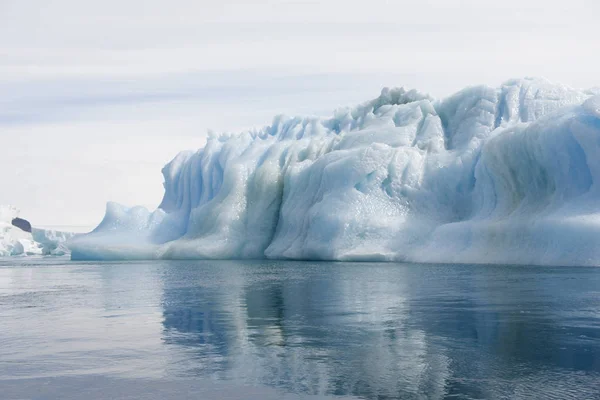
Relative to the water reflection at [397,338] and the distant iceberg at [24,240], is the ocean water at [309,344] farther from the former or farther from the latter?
the distant iceberg at [24,240]

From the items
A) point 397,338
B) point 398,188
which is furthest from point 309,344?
point 398,188

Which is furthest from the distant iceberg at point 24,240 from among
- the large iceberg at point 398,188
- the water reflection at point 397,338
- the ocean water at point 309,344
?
the water reflection at point 397,338

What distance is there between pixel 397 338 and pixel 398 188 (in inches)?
994

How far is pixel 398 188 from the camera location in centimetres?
3366

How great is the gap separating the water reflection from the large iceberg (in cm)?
1145

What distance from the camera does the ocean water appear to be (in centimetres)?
626

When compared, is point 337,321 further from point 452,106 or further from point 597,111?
point 452,106

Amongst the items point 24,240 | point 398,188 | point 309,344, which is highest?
point 398,188

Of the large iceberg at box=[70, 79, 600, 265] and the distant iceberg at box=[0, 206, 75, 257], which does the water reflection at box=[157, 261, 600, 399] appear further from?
the distant iceberg at box=[0, 206, 75, 257]

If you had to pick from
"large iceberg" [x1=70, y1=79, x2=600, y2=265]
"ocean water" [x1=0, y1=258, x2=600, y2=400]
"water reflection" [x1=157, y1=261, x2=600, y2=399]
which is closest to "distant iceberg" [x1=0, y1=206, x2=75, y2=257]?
"large iceberg" [x1=70, y1=79, x2=600, y2=265]

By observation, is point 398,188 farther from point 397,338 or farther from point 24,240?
point 24,240

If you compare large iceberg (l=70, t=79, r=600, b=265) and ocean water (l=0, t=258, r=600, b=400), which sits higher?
large iceberg (l=70, t=79, r=600, b=265)

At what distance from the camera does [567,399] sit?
5.64m

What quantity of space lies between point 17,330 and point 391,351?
5.35 metres
